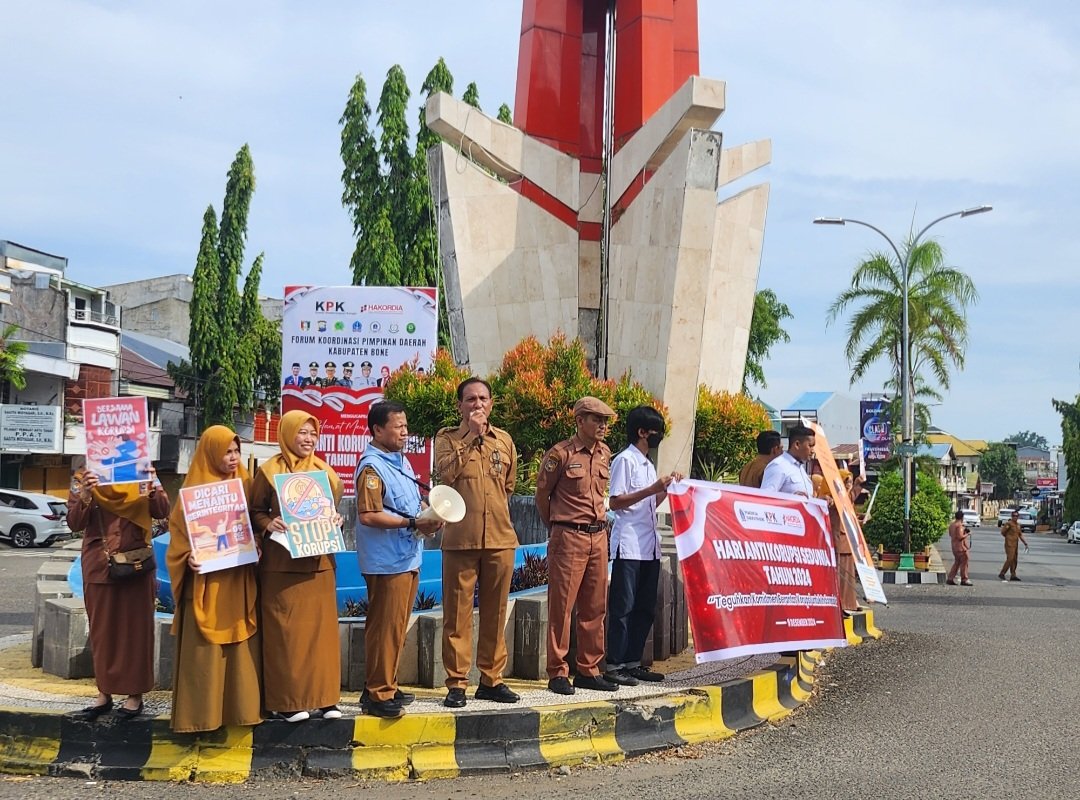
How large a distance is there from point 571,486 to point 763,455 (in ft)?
10.6

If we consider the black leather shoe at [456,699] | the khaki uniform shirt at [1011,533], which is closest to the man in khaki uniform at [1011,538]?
the khaki uniform shirt at [1011,533]

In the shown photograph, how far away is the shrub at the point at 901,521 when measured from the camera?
77.5 feet

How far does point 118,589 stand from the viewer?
545 centimetres

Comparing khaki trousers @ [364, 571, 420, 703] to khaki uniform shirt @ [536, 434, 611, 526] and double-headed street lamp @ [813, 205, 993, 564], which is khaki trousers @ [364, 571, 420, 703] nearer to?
khaki uniform shirt @ [536, 434, 611, 526]

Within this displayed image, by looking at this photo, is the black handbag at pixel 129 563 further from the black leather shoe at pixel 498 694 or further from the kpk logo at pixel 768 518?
the kpk logo at pixel 768 518

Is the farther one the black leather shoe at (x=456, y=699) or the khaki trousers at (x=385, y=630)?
the black leather shoe at (x=456, y=699)

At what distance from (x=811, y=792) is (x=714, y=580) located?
5.61 feet

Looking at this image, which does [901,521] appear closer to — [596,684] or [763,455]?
[763,455]

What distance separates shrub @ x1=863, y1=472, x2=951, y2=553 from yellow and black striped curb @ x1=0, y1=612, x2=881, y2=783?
763 inches

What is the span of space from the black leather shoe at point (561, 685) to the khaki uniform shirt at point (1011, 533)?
1727 cm

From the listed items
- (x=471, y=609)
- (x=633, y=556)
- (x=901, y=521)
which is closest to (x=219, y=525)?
(x=471, y=609)

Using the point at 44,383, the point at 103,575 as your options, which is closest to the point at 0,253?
the point at 44,383

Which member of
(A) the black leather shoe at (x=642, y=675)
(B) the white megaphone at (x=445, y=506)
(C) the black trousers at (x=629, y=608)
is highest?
(B) the white megaphone at (x=445, y=506)

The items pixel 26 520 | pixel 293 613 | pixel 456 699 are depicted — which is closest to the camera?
pixel 293 613
